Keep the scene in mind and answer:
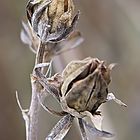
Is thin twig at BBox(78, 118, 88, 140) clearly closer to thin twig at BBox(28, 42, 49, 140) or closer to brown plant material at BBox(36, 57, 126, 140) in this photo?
brown plant material at BBox(36, 57, 126, 140)

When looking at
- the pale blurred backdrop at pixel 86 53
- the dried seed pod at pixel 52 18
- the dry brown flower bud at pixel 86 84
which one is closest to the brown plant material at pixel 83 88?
the dry brown flower bud at pixel 86 84

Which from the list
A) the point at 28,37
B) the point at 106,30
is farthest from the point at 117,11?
the point at 28,37

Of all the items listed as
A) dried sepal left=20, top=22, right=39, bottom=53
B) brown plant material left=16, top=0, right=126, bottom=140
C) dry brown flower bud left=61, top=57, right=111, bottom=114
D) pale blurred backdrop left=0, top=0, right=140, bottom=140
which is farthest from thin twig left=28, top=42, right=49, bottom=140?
pale blurred backdrop left=0, top=0, right=140, bottom=140

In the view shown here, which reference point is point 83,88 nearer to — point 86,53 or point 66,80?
point 66,80

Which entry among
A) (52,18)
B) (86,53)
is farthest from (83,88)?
(86,53)

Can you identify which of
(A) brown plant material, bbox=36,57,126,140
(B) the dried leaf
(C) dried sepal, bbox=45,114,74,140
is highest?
(A) brown plant material, bbox=36,57,126,140
